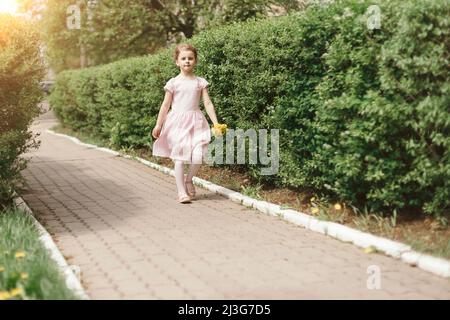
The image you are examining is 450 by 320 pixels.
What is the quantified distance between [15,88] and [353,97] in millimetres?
3839

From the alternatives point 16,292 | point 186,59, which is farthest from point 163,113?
point 16,292

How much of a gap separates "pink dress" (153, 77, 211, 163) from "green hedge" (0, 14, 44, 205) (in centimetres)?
171

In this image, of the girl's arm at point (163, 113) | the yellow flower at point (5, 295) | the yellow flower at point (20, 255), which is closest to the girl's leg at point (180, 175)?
the girl's arm at point (163, 113)

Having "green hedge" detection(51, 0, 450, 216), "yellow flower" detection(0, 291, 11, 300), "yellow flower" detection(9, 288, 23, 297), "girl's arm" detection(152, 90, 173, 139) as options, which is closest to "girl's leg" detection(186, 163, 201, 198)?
"girl's arm" detection(152, 90, 173, 139)

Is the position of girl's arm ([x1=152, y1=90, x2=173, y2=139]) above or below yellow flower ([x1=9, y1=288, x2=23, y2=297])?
above

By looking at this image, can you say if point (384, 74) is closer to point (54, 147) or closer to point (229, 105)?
point (229, 105)

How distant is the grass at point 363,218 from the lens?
5.26 meters

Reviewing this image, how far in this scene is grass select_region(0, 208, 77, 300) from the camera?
416 centimetres

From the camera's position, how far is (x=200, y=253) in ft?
17.5

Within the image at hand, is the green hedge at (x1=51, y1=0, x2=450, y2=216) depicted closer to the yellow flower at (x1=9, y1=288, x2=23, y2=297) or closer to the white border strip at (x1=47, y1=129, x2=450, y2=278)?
the white border strip at (x1=47, y1=129, x2=450, y2=278)

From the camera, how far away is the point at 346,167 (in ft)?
19.5

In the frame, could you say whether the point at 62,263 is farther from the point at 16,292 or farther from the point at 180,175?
the point at 180,175

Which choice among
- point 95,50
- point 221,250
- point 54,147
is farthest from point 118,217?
point 95,50

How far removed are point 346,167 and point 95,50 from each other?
1959 centimetres
